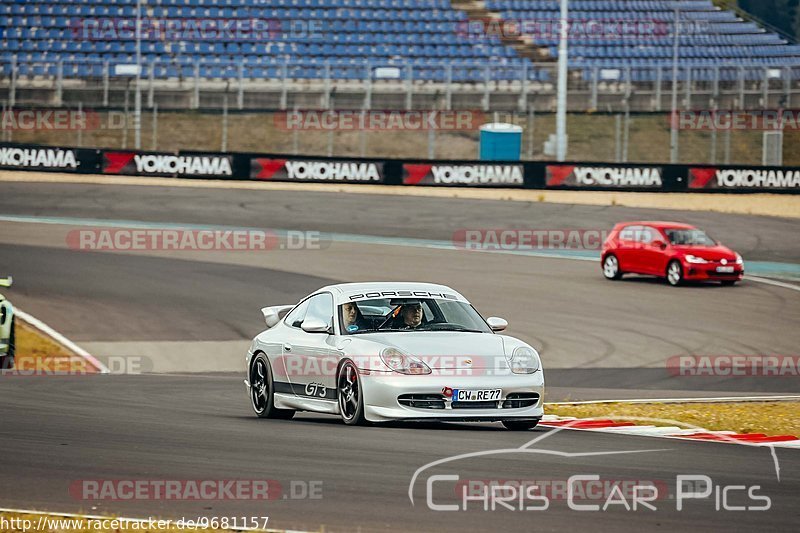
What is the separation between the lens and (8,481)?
7.78 m

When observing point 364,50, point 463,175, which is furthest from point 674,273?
point 364,50

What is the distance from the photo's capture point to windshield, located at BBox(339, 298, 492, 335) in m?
11.2

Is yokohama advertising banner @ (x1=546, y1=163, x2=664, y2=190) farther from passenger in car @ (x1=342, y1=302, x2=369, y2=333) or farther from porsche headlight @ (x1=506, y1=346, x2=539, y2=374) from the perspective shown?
porsche headlight @ (x1=506, y1=346, x2=539, y2=374)

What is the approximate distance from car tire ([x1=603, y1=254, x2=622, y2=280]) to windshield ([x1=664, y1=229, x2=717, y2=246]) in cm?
124

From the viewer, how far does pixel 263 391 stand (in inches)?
478

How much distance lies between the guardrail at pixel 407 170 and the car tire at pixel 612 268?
9400 millimetres

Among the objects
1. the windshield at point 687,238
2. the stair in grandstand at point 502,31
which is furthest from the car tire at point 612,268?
the stair in grandstand at point 502,31

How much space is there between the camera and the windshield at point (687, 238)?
1097 inches

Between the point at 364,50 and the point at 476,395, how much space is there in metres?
37.4

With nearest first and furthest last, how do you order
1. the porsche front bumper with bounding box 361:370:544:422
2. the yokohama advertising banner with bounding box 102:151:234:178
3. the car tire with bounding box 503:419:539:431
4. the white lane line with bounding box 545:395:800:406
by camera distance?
the porsche front bumper with bounding box 361:370:544:422 → the car tire with bounding box 503:419:539:431 → the white lane line with bounding box 545:395:800:406 → the yokohama advertising banner with bounding box 102:151:234:178

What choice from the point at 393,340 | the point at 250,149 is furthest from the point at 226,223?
the point at 393,340

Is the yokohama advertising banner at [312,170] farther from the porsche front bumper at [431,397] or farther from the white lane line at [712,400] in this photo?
the porsche front bumper at [431,397]

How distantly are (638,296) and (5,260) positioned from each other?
13114 mm

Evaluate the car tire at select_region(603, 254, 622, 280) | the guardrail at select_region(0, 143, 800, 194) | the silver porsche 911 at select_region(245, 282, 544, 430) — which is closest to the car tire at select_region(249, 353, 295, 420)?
the silver porsche 911 at select_region(245, 282, 544, 430)
